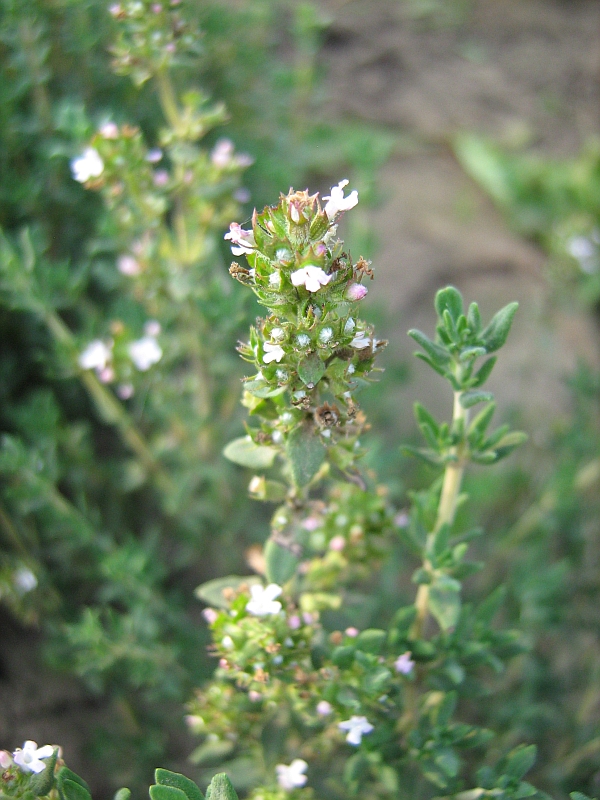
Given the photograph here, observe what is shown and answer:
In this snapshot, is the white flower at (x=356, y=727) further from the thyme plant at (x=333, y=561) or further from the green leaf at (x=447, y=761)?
the green leaf at (x=447, y=761)

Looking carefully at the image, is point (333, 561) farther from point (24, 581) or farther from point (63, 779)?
point (24, 581)

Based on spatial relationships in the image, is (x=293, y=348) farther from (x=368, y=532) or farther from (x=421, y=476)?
(x=421, y=476)

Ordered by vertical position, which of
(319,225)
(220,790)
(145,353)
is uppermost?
(145,353)

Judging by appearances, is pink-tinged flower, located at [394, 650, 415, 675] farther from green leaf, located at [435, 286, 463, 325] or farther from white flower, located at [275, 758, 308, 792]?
green leaf, located at [435, 286, 463, 325]

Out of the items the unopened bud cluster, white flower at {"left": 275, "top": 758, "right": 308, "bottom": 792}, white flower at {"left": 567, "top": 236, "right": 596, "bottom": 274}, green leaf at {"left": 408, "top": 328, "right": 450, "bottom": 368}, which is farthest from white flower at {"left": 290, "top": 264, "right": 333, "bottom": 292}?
white flower at {"left": 567, "top": 236, "right": 596, "bottom": 274}

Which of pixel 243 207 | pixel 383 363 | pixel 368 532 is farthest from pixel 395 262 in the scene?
pixel 368 532

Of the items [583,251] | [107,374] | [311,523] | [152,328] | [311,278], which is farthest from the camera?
[583,251]

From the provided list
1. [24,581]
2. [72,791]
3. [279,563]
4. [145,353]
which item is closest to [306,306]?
[279,563]
